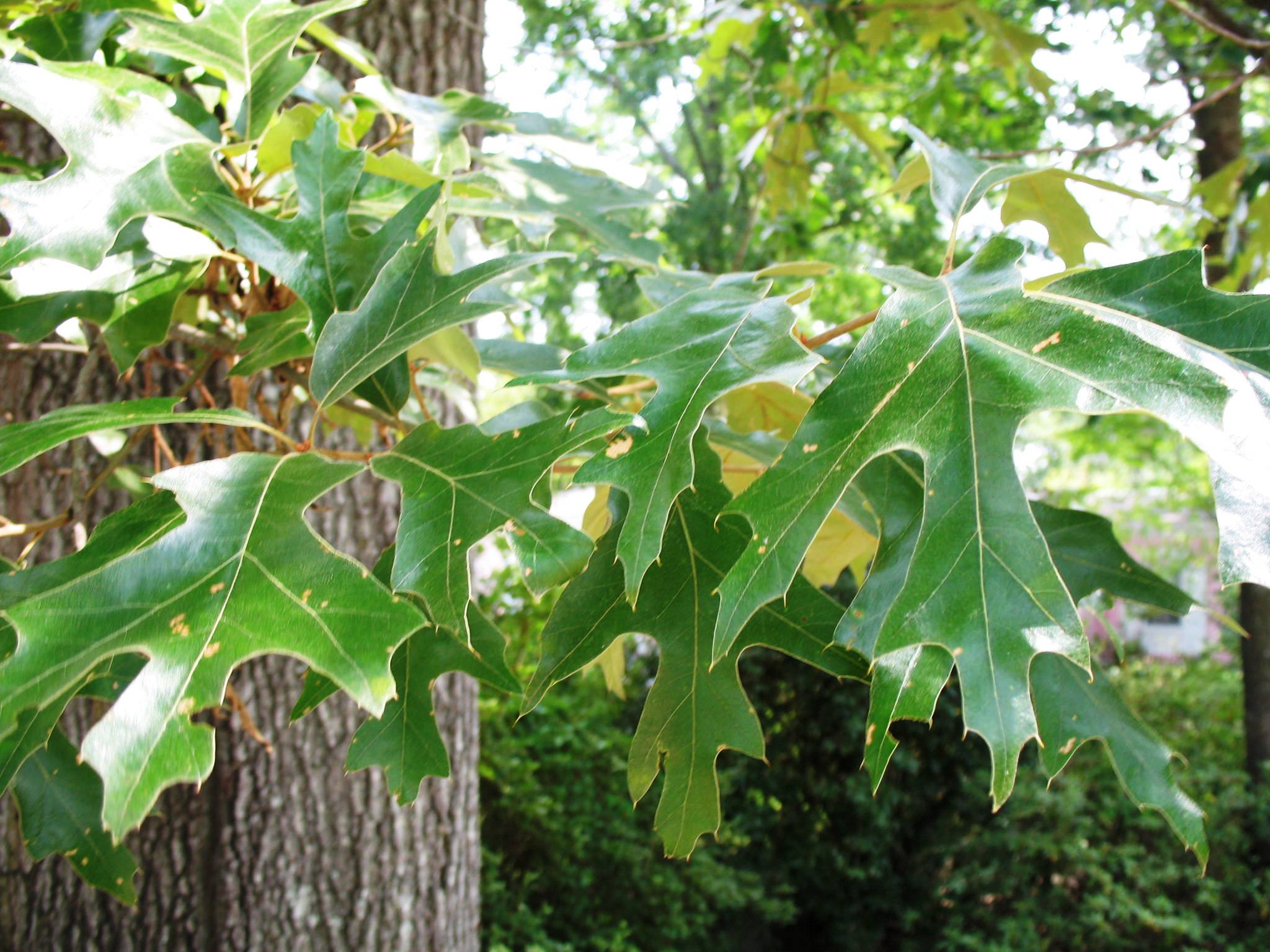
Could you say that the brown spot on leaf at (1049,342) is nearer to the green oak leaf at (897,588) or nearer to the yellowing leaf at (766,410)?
the green oak leaf at (897,588)

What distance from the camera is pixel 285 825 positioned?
168 cm

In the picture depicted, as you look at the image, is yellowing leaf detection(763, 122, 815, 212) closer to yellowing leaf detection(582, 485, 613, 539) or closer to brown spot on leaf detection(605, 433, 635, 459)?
yellowing leaf detection(582, 485, 613, 539)

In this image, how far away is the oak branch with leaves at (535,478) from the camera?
1.78 ft

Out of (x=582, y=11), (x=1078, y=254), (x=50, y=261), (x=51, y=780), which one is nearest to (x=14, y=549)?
(x=51, y=780)

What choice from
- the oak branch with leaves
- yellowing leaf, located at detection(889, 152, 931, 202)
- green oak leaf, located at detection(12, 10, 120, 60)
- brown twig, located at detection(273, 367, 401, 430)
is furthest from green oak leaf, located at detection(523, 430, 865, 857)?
green oak leaf, located at detection(12, 10, 120, 60)

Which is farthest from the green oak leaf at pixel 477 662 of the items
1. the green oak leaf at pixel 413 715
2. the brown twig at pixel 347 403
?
the brown twig at pixel 347 403

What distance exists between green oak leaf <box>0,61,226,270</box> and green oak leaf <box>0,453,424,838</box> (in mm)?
207

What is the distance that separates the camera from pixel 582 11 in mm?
5715

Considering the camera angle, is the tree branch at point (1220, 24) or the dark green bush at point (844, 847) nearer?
the tree branch at point (1220, 24)

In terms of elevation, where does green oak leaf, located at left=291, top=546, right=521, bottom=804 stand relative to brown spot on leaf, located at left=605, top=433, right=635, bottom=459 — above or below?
below

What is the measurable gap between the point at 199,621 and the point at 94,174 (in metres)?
0.37

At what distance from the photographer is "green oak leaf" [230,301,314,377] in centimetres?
79

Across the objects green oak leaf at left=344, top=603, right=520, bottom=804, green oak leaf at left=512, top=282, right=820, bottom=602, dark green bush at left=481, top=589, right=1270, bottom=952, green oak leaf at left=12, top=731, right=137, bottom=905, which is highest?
green oak leaf at left=512, top=282, right=820, bottom=602

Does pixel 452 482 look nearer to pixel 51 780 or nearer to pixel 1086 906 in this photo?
pixel 51 780
